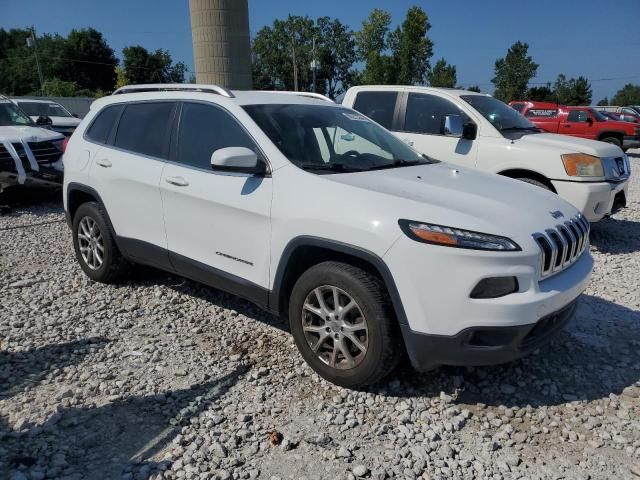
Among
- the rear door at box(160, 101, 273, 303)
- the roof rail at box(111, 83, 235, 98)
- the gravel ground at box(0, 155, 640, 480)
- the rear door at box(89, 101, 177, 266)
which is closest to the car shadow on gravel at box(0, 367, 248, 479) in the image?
the gravel ground at box(0, 155, 640, 480)

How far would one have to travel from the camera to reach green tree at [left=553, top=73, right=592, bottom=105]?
52.3 metres

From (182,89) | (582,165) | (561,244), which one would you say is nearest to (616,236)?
(582,165)

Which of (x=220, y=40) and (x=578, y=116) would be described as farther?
(x=578, y=116)

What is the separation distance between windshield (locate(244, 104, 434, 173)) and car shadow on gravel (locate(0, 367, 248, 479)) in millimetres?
1603

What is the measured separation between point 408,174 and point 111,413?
2341 mm

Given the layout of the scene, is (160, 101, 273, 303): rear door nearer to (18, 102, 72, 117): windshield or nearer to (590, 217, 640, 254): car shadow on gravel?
(590, 217, 640, 254): car shadow on gravel

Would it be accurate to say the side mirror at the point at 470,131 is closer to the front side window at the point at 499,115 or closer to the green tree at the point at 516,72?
the front side window at the point at 499,115

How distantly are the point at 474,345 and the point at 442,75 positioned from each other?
47539mm

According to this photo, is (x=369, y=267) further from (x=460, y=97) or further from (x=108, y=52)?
(x=108, y=52)

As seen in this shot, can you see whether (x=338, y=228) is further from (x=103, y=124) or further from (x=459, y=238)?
(x=103, y=124)

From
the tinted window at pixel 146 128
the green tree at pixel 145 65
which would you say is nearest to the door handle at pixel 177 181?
the tinted window at pixel 146 128

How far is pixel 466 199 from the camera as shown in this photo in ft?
9.69

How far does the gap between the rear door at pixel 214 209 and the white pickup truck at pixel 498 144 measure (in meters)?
3.45

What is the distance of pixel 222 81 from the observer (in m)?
12.8
